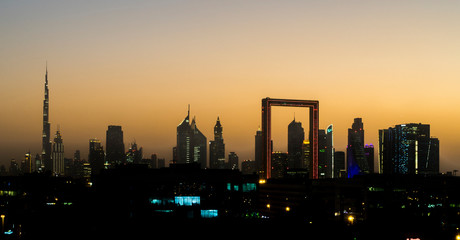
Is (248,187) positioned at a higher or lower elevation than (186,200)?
higher

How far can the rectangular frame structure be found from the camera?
144 m

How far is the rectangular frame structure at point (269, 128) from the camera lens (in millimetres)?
144500

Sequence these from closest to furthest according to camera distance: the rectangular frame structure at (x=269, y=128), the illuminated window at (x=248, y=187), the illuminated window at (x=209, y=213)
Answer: the illuminated window at (x=209, y=213), the illuminated window at (x=248, y=187), the rectangular frame structure at (x=269, y=128)

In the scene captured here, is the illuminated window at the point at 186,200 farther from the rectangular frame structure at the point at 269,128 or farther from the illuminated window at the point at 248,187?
the rectangular frame structure at the point at 269,128

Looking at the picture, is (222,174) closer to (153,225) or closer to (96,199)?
(96,199)

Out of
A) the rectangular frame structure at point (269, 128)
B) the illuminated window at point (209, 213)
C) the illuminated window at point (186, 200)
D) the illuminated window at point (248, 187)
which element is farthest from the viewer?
the rectangular frame structure at point (269, 128)

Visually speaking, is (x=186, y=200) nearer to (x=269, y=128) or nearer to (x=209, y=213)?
(x=209, y=213)

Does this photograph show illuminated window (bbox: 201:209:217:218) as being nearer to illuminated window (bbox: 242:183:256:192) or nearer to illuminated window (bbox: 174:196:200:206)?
illuminated window (bbox: 174:196:200:206)

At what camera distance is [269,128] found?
144m

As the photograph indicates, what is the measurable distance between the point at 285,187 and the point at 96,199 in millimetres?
89012

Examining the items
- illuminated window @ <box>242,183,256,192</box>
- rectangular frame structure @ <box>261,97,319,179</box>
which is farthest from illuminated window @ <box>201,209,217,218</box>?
rectangular frame structure @ <box>261,97,319,179</box>

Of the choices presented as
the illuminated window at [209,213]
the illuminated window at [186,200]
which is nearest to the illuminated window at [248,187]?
the illuminated window at [186,200]

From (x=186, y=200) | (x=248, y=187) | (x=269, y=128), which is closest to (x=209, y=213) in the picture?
(x=186, y=200)

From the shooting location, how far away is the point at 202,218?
75.5m
